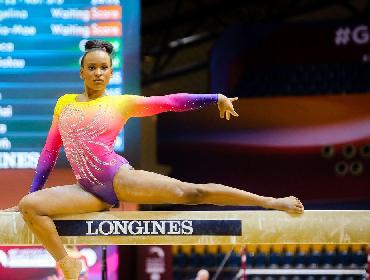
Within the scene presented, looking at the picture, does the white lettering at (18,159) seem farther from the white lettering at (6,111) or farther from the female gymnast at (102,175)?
the female gymnast at (102,175)

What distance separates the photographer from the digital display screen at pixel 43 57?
647 centimetres

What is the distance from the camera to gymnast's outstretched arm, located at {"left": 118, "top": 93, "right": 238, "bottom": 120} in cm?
353

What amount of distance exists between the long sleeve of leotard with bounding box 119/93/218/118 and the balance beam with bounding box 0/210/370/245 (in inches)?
19.5

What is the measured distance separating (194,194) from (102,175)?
44 cm

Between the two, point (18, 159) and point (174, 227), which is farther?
point (18, 159)

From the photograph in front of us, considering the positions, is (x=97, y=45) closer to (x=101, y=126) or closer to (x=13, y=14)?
(x=101, y=126)

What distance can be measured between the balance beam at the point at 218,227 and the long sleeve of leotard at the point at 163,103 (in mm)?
495

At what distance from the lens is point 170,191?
3.55 metres

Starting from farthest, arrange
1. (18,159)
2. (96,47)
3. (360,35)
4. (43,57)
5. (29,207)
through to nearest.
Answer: (360,35) → (43,57) → (18,159) → (96,47) → (29,207)

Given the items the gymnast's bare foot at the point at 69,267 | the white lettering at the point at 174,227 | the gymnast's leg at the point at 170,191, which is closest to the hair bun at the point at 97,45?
the gymnast's leg at the point at 170,191

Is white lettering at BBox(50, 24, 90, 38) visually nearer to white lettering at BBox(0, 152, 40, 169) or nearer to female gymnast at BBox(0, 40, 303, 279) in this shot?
white lettering at BBox(0, 152, 40, 169)

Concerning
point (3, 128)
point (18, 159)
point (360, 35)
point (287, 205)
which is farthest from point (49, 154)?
point (360, 35)

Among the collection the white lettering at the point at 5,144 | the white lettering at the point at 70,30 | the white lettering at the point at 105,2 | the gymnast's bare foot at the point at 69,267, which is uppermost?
the white lettering at the point at 105,2

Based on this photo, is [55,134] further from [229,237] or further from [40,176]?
[229,237]
